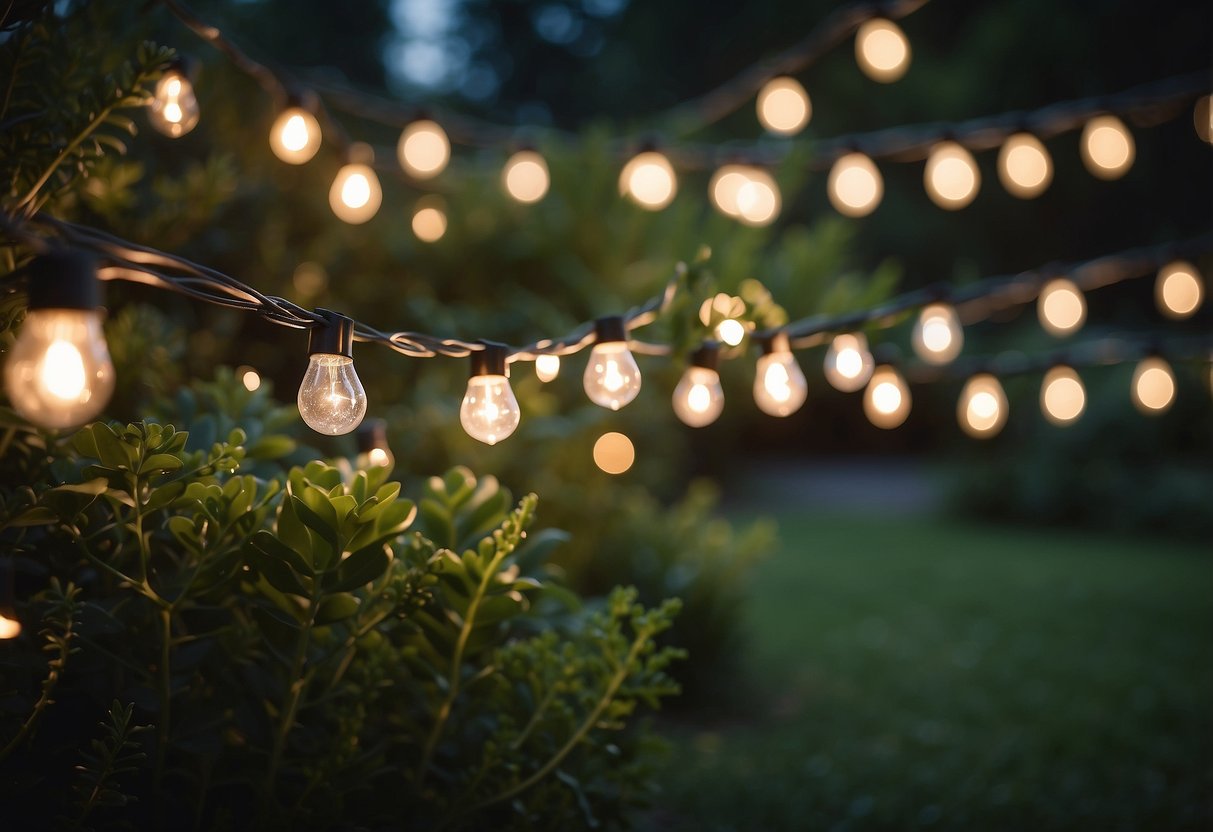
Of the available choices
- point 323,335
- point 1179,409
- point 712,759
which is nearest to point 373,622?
point 323,335

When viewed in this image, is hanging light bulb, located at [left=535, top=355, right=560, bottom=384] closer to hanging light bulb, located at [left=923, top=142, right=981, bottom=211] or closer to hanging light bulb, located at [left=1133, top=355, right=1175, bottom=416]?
hanging light bulb, located at [left=923, top=142, right=981, bottom=211]

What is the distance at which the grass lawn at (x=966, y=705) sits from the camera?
9.86 ft

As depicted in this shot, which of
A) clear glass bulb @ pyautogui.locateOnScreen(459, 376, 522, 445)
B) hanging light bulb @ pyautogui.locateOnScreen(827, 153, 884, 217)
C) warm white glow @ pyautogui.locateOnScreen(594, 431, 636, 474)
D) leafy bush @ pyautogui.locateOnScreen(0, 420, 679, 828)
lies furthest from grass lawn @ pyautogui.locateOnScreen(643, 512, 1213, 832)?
hanging light bulb @ pyautogui.locateOnScreen(827, 153, 884, 217)

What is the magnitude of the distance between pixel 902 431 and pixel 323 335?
648 inches

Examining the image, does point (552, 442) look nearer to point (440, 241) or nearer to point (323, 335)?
point (440, 241)

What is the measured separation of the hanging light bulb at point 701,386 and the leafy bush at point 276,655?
0.52 meters

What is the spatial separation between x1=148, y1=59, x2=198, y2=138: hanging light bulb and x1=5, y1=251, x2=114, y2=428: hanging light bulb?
125 cm

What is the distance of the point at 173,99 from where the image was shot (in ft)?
6.66

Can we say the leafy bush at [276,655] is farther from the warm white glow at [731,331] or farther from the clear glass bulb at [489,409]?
the warm white glow at [731,331]

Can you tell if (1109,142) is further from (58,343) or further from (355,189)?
(58,343)

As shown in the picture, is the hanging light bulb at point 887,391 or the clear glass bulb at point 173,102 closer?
the clear glass bulb at point 173,102

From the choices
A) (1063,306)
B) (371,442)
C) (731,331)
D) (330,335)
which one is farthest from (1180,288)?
(330,335)

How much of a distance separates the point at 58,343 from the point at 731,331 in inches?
58.4

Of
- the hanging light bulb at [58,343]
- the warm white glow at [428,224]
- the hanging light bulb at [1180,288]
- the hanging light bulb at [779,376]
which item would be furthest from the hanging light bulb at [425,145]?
the hanging light bulb at [1180,288]
